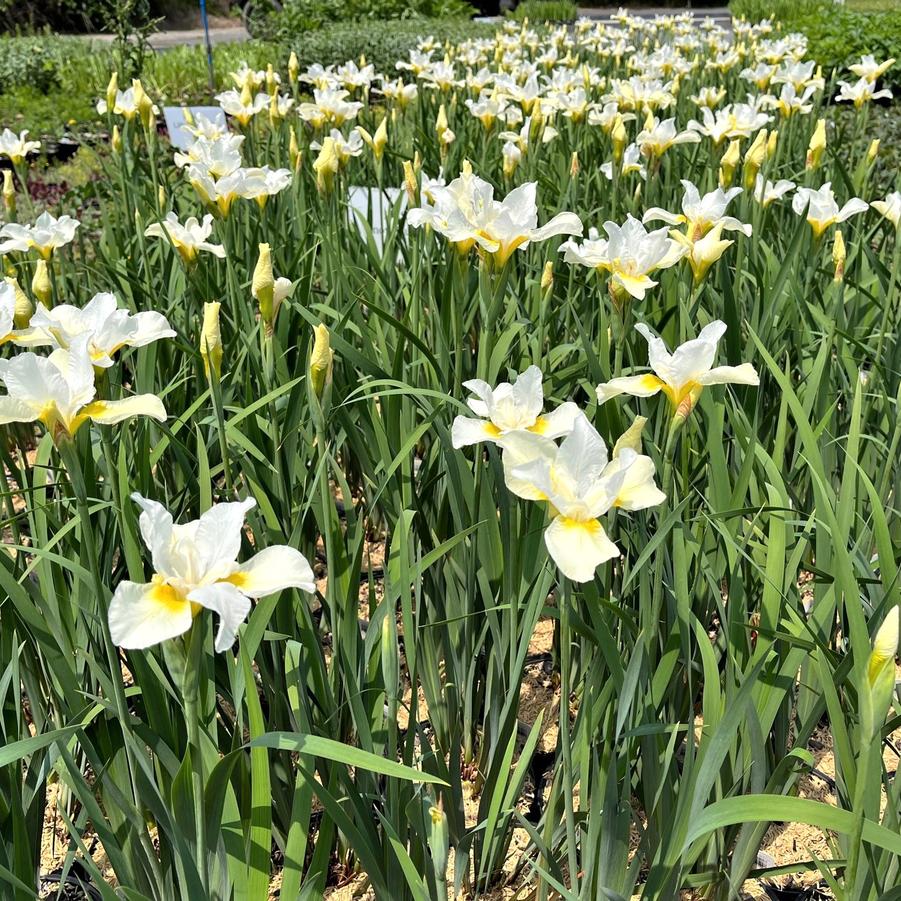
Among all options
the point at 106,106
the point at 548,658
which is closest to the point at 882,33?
the point at 106,106

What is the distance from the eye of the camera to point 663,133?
293cm

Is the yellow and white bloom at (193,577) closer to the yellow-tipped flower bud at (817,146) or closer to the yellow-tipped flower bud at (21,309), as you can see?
the yellow-tipped flower bud at (21,309)

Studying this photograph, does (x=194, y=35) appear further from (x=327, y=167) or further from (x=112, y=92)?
(x=327, y=167)

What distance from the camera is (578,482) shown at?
3.62 ft

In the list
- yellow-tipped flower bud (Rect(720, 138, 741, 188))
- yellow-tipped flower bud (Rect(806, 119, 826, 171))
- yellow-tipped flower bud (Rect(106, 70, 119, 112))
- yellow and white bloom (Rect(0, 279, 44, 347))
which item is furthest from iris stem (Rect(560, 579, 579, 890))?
yellow-tipped flower bud (Rect(106, 70, 119, 112))

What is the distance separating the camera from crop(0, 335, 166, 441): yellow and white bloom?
110cm

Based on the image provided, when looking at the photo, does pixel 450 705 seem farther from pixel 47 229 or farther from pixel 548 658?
pixel 47 229

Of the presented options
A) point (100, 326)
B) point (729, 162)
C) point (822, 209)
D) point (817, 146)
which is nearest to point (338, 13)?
point (817, 146)

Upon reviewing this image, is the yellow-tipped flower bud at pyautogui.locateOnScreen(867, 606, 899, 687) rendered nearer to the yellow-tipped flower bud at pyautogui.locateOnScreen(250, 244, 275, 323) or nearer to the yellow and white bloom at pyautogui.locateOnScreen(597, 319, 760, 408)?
the yellow and white bloom at pyautogui.locateOnScreen(597, 319, 760, 408)

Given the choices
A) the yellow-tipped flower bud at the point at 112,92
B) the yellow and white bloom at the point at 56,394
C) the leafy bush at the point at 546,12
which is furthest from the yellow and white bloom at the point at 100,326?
the leafy bush at the point at 546,12

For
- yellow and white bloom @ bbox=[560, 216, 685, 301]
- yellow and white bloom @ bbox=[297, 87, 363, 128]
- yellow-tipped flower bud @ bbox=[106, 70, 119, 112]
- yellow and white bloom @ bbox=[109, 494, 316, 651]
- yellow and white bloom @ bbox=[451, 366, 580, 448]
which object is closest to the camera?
yellow and white bloom @ bbox=[109, 494, 316, 651]

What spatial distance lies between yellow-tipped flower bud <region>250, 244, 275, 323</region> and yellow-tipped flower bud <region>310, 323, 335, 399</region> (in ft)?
1.06

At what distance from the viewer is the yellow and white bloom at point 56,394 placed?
110 centimetres

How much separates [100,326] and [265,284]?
1.22ft
